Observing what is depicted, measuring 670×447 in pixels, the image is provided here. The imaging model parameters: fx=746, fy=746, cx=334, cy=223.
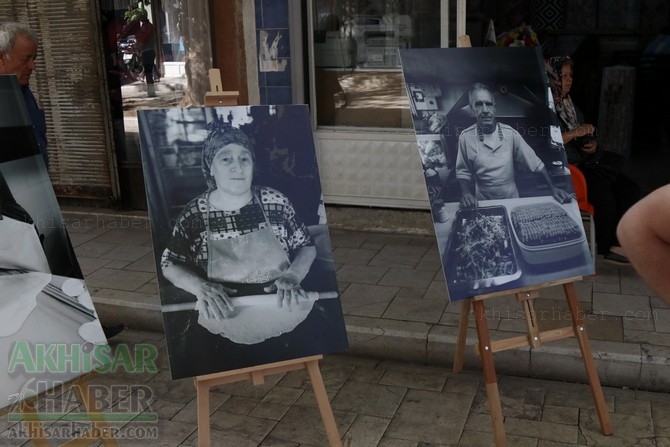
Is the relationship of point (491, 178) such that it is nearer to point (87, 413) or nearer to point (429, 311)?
point (429, 311)

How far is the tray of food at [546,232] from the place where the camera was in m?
3.45

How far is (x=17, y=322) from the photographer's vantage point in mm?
2709

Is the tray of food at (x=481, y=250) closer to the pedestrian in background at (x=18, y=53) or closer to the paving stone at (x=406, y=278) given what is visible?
the paving stone at (x=406, y=278)

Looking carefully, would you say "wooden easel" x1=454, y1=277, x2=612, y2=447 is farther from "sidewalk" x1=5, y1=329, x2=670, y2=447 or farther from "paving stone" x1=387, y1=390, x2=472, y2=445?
"paving stone" x1=387, y1=390, x2=472, y2=445

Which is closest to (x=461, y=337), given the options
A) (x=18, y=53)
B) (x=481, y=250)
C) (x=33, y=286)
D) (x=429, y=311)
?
(x=481, y=250)

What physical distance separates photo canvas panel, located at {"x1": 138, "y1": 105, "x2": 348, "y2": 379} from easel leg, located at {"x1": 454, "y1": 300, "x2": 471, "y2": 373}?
0.87m

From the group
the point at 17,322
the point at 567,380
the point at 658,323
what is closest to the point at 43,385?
the point at 17,322

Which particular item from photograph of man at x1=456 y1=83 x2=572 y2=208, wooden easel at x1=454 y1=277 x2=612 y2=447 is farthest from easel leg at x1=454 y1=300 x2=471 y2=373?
photograph of man at x1=456 y1=83 x2=572 y2=208

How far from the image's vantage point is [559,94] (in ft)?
16.9

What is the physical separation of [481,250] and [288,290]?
939mm

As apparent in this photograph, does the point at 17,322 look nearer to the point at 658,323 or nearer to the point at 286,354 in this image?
the point at 286,354

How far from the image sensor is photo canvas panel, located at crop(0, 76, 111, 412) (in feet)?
Result: 8.76

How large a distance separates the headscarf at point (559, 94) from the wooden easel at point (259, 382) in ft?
9.75

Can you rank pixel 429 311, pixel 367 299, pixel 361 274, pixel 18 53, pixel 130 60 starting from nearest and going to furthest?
pixel 18 53 → pixel 429 311 → pixel 367 299 → pixel 361 274 → pixel 130 60
